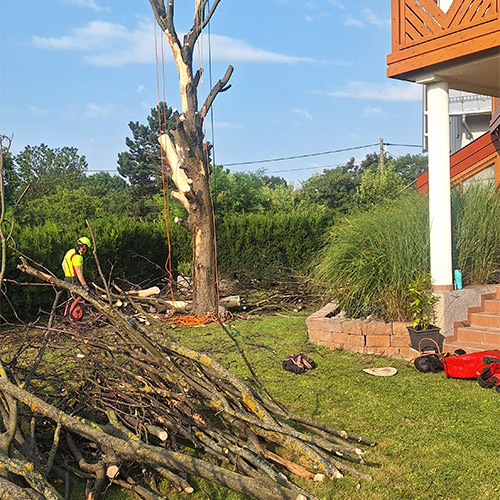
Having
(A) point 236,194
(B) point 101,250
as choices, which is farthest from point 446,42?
(A) point 236,194

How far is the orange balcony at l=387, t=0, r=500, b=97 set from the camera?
7.13 meters

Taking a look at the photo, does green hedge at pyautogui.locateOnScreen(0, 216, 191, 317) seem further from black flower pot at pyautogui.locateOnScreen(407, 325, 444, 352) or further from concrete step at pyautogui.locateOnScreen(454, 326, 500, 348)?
concrete step at pyautogui.locateOnScreen(454, 326, 500, 348)

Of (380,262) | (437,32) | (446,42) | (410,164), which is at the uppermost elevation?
(410,164)

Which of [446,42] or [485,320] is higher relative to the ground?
[446,42]

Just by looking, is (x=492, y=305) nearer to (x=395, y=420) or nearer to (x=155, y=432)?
(x=395, y=420)

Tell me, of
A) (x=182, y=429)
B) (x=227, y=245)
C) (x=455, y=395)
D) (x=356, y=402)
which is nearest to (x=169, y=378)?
(x=182, y=429)

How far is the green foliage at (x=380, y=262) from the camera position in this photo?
24.9ft

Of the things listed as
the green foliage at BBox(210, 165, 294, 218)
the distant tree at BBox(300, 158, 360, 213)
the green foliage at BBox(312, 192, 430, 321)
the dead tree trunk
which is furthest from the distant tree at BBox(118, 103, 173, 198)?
the green foliage at BBox(312, 192, 430, 321)

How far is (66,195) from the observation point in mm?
25766

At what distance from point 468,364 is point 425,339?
0.89 m

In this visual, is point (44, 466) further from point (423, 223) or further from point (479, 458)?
point (423, 223)

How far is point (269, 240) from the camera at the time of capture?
16219 mm

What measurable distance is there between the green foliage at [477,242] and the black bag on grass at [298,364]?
308cm

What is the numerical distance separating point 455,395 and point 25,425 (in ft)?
13.5
